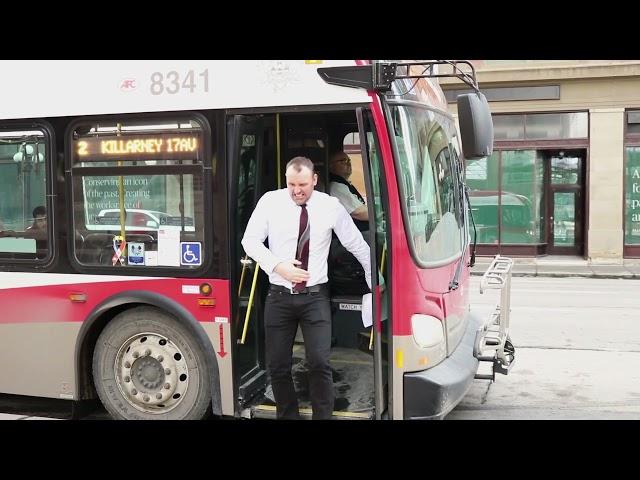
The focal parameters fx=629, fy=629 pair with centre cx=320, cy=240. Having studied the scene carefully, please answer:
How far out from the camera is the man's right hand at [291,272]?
4.18 metres

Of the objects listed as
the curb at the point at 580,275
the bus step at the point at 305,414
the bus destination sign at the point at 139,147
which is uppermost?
the bus destination sign at the point at 139,147

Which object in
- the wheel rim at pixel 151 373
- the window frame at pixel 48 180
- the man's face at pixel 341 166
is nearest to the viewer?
the wheel rim at pixel 151 373

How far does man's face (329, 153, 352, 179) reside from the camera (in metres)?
5.46

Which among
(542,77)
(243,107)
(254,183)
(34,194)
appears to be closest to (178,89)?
(243,107)

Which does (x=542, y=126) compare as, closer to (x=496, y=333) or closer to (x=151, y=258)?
(x=496, y=333)

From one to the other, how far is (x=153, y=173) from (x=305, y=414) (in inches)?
80.5

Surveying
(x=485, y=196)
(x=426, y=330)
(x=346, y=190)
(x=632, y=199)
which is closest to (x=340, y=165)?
(x=346, y=190)

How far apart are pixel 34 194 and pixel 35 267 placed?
57 centimetres

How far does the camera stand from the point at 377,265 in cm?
421

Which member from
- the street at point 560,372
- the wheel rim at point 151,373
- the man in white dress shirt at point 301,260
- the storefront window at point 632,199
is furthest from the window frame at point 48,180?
the storefront window at point 632,199

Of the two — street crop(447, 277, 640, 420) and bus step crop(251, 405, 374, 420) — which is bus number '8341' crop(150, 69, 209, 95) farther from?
street crop(447, 277, 640, 420)

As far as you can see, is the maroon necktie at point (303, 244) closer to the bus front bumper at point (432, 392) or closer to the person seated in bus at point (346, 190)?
the bus front bumper at point (432, 392)

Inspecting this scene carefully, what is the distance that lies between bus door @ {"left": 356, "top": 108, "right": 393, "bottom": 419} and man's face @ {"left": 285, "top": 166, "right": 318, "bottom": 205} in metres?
0.41

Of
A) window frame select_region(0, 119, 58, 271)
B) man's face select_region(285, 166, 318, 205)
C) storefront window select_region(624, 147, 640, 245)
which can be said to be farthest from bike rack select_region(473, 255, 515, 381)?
storefront window select_region(624, 147, 640, 245)
